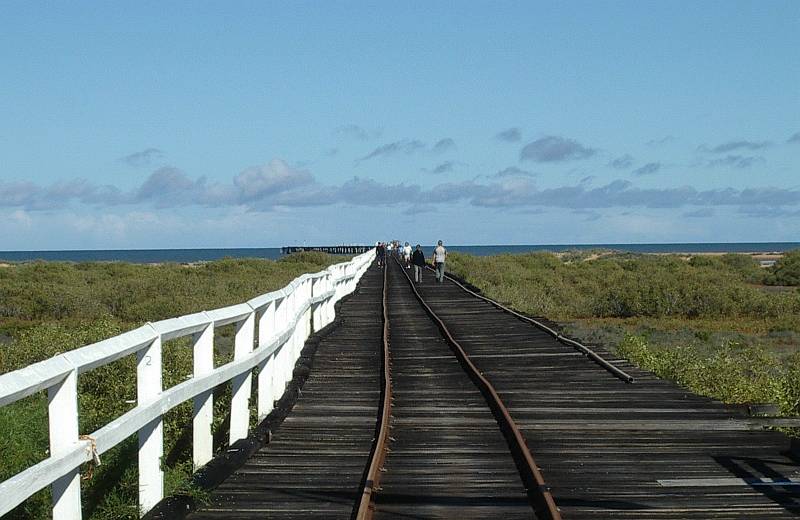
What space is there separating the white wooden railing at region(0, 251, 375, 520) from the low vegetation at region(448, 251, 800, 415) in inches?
338

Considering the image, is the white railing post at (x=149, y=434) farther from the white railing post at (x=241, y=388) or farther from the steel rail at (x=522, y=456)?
the steel rail at (x=522, y=456)

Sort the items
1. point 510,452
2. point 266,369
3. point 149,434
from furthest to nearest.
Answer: point 266,369, point 510,452, point 149,434

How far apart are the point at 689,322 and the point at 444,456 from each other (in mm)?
→ 32854

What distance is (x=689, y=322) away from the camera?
3978 centimetres

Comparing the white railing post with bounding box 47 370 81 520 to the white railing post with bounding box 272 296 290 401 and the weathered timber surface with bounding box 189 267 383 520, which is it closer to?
the weathered timber surface with bounding box 189 267 383 520

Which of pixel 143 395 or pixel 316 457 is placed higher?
pixel 143 395

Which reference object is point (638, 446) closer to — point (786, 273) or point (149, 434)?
point (149, 434)

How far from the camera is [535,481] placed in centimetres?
755

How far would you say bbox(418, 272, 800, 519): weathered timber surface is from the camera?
709 centimetres

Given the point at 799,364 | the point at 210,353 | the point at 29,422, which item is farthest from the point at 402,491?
the point at 799,364

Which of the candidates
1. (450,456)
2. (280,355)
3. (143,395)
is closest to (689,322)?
(280,355)

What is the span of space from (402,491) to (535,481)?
39.3 inches

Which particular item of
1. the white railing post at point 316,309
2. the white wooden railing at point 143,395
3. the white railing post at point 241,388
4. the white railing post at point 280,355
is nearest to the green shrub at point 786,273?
the white railing post at point 316,309

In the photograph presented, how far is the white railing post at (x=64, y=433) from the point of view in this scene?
4.81 m
